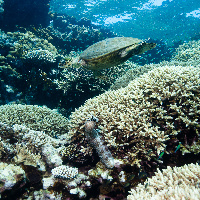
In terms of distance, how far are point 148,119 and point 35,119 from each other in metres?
4.26

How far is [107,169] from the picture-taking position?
2732mm

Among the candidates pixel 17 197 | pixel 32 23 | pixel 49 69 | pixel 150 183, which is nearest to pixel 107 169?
pixel 150 183

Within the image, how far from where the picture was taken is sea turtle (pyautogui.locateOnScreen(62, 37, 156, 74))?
4.15m

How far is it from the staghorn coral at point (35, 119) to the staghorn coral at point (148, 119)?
229 cm

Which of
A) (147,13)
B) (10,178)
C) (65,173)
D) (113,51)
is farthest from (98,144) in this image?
(147,13)

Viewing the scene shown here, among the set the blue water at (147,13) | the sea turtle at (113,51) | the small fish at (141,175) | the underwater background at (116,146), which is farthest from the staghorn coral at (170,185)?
the blue water at (147,13)

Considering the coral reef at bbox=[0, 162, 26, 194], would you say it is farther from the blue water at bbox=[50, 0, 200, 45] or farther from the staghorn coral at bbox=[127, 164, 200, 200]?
the blue water at bbox=[50, 0, 200, 45]

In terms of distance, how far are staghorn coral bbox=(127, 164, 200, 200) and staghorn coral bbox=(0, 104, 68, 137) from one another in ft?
13.2

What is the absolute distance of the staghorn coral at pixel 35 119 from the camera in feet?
17.0

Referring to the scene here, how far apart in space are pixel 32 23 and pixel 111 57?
534 inches

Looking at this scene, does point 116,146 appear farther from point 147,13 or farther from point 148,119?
point 147,13

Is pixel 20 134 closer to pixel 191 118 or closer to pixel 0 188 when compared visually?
pixel 0 188

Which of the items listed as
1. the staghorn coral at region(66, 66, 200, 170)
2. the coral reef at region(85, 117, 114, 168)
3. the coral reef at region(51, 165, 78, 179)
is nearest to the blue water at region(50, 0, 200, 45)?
the staghorn coral at region(66, 66, 200, 170)

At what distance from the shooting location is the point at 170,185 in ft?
7.16
